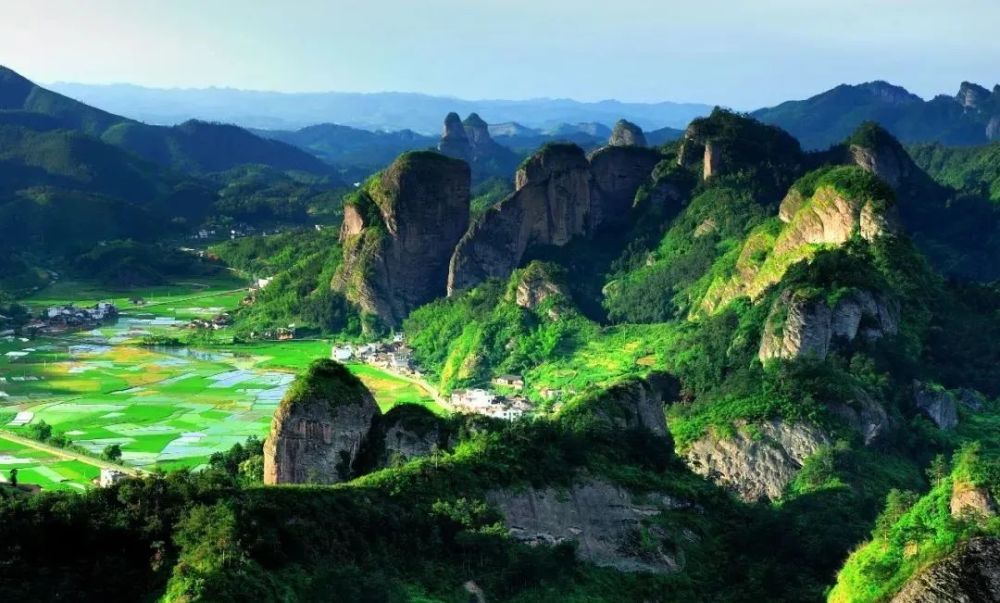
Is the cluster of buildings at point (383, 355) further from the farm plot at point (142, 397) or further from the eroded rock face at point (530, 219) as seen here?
the eroded rock face at point (530, 219)

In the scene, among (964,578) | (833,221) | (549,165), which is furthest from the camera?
(549,165)

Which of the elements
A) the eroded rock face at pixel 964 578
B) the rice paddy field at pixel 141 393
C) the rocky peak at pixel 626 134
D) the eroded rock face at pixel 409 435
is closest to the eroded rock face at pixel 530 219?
the rice paddy field at pixel 141 393

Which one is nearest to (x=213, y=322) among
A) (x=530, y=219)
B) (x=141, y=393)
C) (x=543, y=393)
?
(x=141, y=393)

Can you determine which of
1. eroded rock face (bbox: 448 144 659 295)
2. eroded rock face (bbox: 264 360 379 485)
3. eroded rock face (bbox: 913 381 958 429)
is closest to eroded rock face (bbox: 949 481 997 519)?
eroded rock face (bbox: 913 381 958 429)

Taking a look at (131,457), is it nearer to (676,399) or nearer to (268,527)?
(676,399)

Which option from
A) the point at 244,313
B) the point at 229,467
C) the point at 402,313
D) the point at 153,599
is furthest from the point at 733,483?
the point at 244,313

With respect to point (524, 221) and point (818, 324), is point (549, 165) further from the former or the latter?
point (818, 324)
